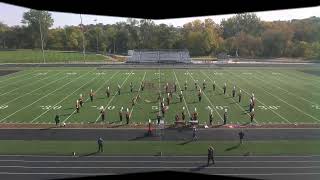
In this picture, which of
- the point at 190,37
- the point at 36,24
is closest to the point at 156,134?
the point at 190,37

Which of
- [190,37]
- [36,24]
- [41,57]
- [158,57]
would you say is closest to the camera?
[158,57]

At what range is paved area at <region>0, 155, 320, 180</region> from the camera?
13227 millimetres

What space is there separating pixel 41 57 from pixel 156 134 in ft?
143

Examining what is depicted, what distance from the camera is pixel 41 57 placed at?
58219 millimetres

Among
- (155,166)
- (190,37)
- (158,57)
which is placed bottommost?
(155,166)

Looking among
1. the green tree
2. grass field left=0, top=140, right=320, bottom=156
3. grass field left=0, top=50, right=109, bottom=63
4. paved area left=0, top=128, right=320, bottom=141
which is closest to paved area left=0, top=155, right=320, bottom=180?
grass field left=0, top=140, right=320, bottom=156

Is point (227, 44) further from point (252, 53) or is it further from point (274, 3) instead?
point (274, 3)

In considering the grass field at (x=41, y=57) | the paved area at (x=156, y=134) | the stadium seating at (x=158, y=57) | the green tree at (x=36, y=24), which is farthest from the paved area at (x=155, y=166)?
the green tree at (x=36, y=24)

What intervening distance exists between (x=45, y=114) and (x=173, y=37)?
43.0m

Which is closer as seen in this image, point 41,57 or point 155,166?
point 155,166

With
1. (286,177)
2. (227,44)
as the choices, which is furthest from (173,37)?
(286,177)

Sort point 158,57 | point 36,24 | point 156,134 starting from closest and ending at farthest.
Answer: point 156,134
point 158,57
point 36,24

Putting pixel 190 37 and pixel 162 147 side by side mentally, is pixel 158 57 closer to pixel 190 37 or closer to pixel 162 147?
pixel 190 37

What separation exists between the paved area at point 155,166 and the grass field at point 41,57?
1634 inches
